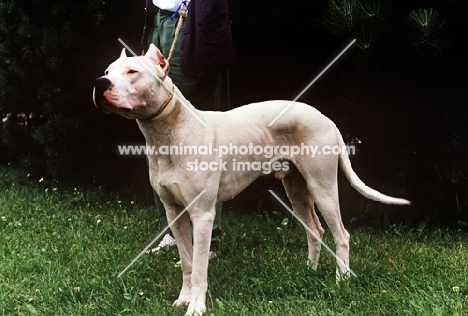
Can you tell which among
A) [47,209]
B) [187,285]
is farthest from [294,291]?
[47,209]

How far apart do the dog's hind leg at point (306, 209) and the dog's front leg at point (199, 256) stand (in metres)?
0.78

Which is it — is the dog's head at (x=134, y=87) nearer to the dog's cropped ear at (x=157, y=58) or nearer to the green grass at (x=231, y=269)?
the dog's cropped ear at (x=157, y=58)

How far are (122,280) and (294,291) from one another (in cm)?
98

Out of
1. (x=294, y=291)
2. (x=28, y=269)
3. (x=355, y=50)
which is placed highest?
(x=355, y=50)

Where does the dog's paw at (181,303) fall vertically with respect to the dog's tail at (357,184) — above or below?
below

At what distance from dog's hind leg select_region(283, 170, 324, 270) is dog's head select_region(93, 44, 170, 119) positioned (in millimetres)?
1103

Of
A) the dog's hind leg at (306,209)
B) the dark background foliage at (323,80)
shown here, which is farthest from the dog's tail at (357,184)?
the dark background foliage at (323,80)

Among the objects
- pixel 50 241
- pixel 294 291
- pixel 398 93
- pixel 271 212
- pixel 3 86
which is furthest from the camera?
pixel 3 86

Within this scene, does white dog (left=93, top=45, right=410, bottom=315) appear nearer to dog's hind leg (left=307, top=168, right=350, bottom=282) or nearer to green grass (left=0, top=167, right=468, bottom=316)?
dog's hind leg (left=307, top=168, right=350, bottom=282)

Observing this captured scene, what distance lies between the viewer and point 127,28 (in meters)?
5.46

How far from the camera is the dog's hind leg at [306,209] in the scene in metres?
3.65

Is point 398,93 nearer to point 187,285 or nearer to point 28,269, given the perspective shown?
point 187,285

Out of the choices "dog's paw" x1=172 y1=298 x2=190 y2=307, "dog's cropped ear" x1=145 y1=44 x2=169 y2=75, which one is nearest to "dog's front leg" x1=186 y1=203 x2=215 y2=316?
"dog's paw" x1=172 y1=298 x2=190 y2=307

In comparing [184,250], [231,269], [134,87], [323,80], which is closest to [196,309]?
[184,250]
